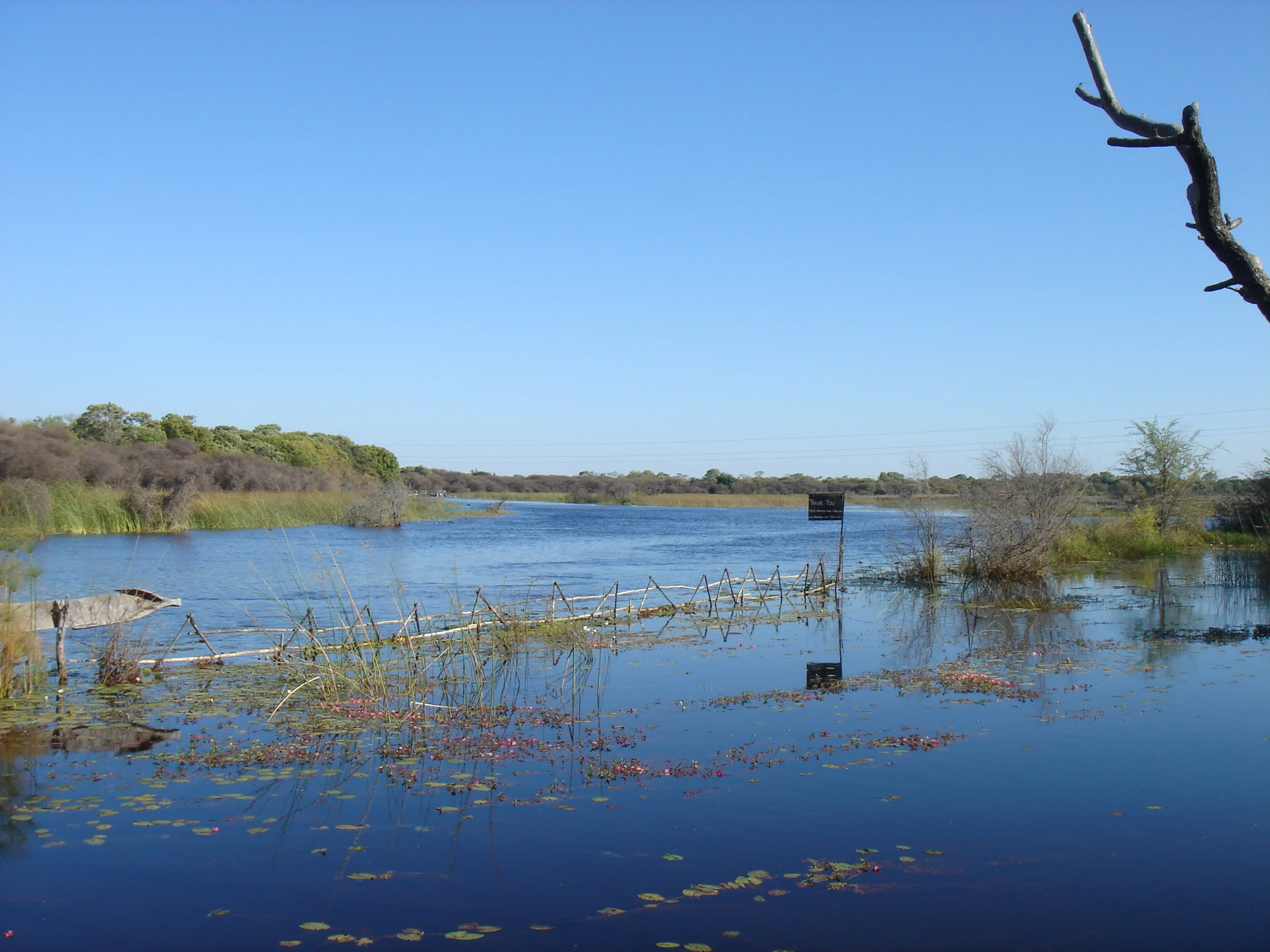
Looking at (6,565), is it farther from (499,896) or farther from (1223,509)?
(1223,509)

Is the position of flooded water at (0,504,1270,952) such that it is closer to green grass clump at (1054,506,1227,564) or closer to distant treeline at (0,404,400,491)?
green grass clump at (1054,506,1227,564)

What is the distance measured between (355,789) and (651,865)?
2887mm

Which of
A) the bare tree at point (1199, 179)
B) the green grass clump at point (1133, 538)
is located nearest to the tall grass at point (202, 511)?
the bare tree at point (1199, 179)

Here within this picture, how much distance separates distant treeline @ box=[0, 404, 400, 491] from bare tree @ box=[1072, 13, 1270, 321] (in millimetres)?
42599

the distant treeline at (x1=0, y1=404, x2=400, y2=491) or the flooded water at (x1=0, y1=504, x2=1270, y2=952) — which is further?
the distant treeline at (x1=0, y1=404, x2=400, y2=491)

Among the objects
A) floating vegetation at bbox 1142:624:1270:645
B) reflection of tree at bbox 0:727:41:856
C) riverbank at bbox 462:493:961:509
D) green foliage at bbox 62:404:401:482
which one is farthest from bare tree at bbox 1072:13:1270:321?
riverbank at bbox 462:493:961:509

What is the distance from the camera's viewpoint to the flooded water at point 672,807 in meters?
5.54

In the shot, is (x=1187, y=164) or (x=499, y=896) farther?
(x=499, y=896)

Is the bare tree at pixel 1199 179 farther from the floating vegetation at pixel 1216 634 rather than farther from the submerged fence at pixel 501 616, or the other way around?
the floating vegetation at pixel 1216 634

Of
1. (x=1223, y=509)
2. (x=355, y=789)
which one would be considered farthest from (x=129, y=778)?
(x=1223, y=509)

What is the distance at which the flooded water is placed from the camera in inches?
218

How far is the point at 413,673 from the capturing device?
445 inches

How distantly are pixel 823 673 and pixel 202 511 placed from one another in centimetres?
3583

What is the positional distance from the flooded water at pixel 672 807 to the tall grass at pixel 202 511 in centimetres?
1872
